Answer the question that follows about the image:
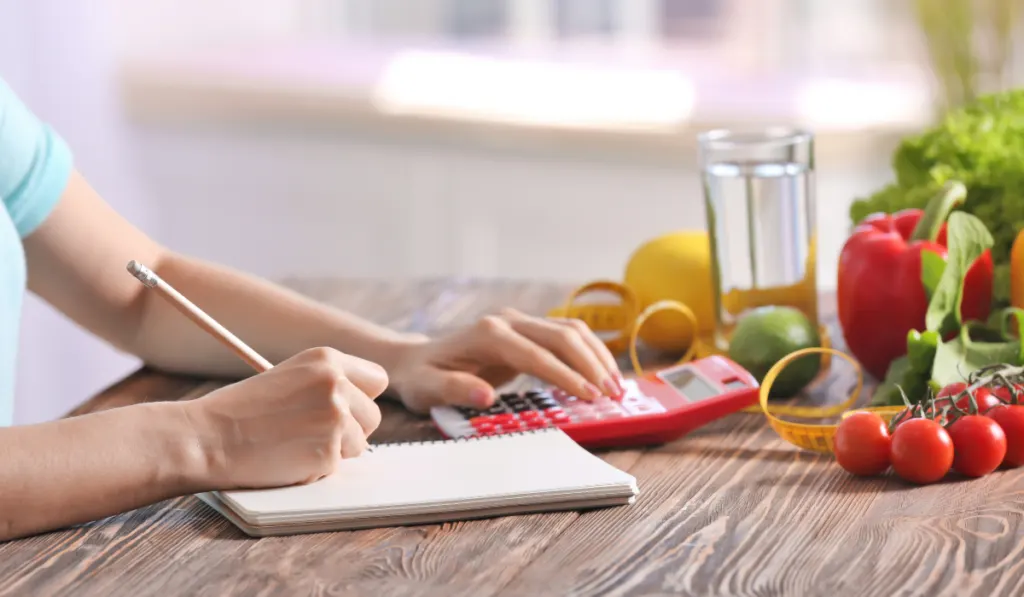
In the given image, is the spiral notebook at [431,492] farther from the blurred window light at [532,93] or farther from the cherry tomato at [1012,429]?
the blurred window light at [532,93]

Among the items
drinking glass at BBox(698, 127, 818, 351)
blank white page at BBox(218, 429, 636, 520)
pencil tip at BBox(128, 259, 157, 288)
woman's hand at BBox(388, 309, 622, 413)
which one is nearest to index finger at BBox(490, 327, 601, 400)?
woman's hand at BBox(388, 309, 622, 413)

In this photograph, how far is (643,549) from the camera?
2.63 ft

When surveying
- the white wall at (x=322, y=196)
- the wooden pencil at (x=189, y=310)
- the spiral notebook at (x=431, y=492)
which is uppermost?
the wooden pencil at (x=189, y=310)

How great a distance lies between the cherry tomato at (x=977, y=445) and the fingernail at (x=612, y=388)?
281 mm

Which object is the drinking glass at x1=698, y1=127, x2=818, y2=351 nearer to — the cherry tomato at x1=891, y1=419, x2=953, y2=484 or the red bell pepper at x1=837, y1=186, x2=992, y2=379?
the red bell pepper at x1=837, y1=186, x2=992, y2=379

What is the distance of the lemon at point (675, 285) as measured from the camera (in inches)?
52.7

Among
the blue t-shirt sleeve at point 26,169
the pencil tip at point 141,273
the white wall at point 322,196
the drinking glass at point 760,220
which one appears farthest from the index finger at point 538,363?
the white wall at point 322,196

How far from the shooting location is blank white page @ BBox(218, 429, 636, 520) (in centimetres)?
84

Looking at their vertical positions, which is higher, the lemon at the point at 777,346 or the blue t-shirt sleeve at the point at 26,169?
the blue t-shirt sleeve at the point at 26,169

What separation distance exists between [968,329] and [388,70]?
2.39 m

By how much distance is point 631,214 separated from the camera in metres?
3.07

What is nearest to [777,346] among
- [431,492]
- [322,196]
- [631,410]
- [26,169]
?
[631,410]

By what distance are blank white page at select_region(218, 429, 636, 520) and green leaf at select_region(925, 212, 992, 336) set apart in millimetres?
381

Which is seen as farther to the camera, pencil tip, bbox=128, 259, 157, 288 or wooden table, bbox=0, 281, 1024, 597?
pencil tip, bbox=128, 259, 157, 288
